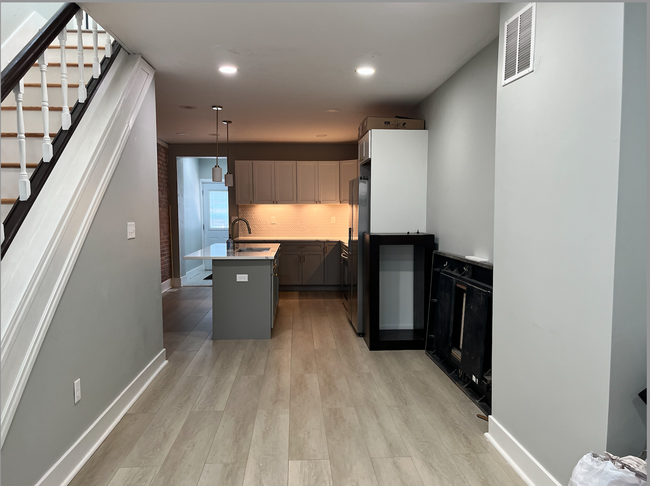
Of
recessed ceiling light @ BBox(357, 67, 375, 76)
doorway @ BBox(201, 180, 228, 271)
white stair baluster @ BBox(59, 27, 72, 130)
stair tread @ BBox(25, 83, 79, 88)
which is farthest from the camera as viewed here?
doorway @ BBox(201, 180, 228, 271)

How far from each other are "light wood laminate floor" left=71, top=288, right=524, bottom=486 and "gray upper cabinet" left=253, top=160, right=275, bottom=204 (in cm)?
359

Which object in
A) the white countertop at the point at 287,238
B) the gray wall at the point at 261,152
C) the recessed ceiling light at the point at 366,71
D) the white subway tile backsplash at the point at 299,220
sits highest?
the recessed ceiling light at the point at 366,71

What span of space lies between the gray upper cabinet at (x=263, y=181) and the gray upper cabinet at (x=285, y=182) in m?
0.08

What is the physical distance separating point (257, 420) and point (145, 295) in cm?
140

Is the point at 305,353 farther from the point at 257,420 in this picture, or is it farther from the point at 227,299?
the point at 257,420

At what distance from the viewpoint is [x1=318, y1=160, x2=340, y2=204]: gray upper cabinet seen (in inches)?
295

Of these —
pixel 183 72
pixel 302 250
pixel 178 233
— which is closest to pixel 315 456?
pixel 183 72

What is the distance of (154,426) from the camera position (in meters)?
2.76

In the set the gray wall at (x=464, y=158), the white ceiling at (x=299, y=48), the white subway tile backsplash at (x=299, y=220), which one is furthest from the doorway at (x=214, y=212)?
the gray wall at (x=464, y=158)

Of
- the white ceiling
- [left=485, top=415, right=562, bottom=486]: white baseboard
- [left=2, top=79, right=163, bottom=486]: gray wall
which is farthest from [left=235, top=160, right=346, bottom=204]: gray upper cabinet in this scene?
[left=485, top=415, right=562, bottom=486]: white baseboard

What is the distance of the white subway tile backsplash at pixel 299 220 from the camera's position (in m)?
7.88

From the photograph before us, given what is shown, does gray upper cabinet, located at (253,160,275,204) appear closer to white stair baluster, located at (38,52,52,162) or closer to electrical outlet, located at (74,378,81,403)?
white stair baluster, located at (38,52,52,162)

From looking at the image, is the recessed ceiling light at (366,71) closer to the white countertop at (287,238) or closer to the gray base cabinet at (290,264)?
the white countertop at (287,238)

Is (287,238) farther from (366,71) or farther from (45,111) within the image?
(45,111)
